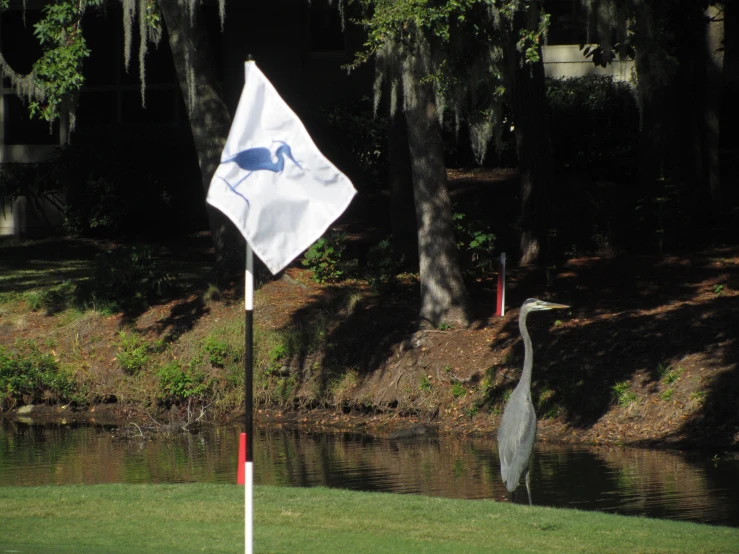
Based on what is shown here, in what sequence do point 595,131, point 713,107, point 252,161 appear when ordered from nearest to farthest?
point 252,161 < point 713,107 < point 595,131

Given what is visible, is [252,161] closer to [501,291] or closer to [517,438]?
[517,438]

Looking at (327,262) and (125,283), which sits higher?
(327,262)

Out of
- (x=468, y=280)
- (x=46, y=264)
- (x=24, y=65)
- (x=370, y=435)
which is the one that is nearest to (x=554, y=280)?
(x=468, y=280)

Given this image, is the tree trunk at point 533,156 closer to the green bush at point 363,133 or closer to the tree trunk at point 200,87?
the tree trunk at point 200,87

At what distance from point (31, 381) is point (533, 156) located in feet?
29.2

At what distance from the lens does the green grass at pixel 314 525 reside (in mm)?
7695

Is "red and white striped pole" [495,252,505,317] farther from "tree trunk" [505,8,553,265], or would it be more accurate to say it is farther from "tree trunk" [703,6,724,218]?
"tree trunk" [703,6,724,218]

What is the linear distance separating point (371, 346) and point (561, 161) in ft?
35.4

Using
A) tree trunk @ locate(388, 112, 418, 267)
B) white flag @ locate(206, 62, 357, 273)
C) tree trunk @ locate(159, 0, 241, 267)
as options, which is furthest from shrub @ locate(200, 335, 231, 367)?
white flag @ locate(206, 62, 357, 273)

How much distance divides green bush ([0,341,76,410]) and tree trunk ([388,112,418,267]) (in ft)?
19.1

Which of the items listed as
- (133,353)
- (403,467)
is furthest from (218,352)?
(403,467)

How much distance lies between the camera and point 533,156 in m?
18.6

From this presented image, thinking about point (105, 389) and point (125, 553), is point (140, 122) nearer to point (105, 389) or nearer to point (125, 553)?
point (105, 389)

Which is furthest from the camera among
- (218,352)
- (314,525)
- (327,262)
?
(327,262)
